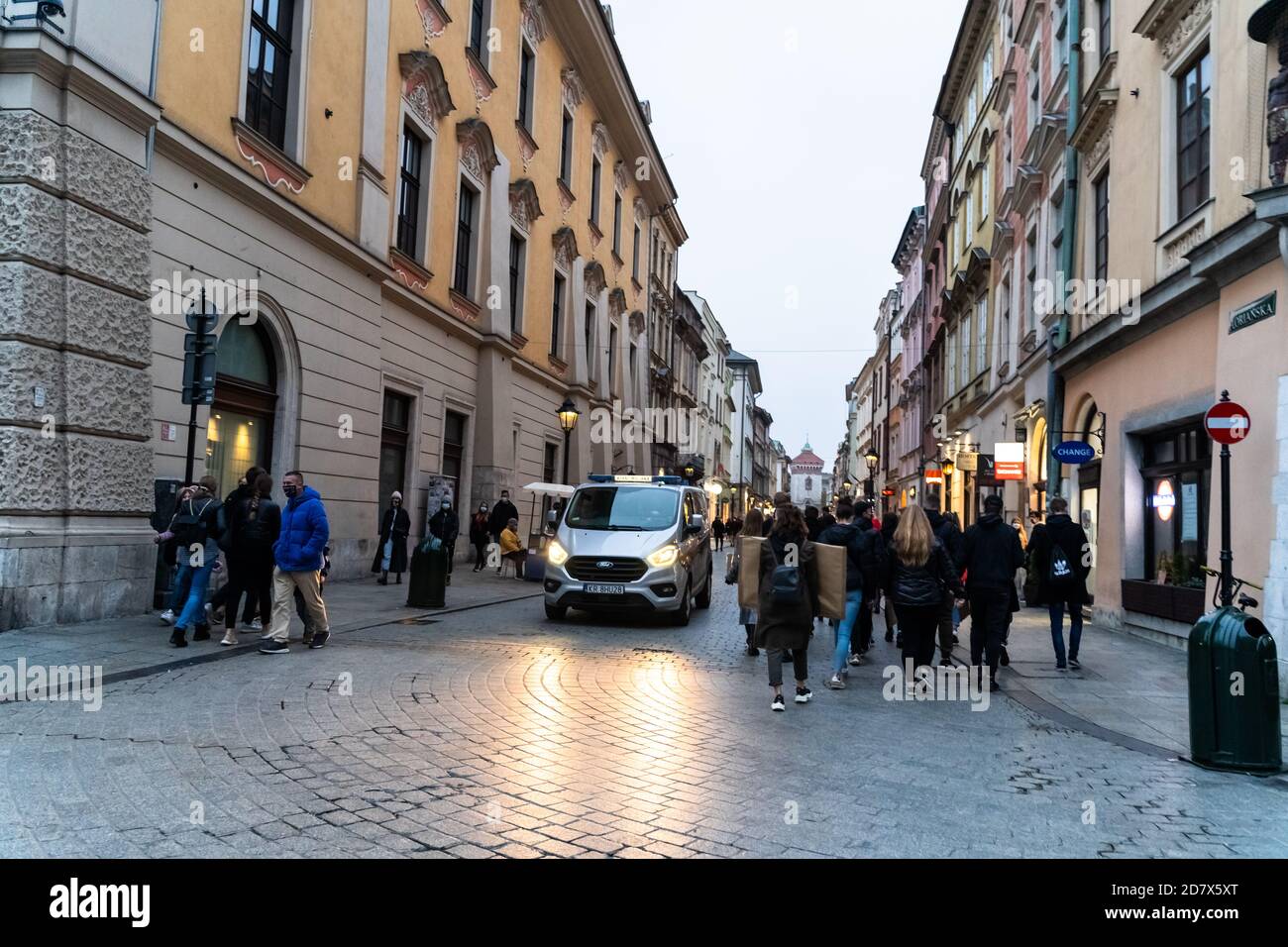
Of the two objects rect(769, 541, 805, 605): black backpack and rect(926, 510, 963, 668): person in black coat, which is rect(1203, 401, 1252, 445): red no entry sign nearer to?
rect(926, 510, 963, 668): person in black coat

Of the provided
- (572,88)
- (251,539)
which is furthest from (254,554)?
(572,88)

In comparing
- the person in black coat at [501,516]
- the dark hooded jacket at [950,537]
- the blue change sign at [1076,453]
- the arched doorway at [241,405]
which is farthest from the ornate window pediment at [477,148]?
the dark hooded jacket at [950,537]

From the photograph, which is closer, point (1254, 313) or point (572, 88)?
point (1254, 313)

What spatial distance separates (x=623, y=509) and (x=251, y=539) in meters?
5.31

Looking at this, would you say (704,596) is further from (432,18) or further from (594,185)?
(594,185)

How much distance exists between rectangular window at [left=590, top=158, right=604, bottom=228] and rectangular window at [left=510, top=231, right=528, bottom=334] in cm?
722

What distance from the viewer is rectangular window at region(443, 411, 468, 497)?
69.5ft

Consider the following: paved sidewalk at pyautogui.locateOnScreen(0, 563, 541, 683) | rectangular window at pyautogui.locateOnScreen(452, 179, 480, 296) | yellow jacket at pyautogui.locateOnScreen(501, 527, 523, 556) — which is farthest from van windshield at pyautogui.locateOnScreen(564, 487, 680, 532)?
rectangular window at pyautogui.locateOnScreen(452, 179, 480, 296)

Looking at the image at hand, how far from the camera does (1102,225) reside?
602 inches

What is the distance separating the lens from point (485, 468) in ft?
73.8

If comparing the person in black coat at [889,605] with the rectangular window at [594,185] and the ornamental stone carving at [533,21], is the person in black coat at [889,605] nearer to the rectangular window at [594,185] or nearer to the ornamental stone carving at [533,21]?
the ornamental stone carving at [533,21]
